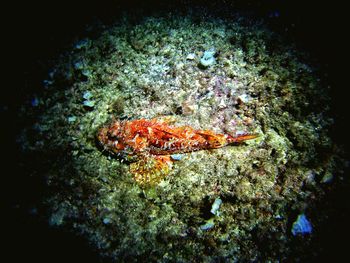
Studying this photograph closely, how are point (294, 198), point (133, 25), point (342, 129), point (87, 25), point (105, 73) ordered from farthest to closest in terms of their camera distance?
1. point (87, 25)
2. point (133, 25)
3. point (105, 73)
4. point (342, 129)
5. point (294, 198)

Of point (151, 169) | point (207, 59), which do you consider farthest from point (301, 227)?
point (207, 59)

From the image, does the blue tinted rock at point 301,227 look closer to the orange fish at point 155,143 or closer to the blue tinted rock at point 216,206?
the blue tinted rock at point 216,206

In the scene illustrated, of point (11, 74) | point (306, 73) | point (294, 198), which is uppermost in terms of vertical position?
point (306, 73)

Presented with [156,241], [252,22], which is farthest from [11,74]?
[252,22]

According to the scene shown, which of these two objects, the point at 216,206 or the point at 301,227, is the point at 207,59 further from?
the point at 301,227

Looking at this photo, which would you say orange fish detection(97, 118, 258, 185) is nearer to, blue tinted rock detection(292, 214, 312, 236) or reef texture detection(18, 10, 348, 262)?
reef texture detection(18, 10, 348, 262)

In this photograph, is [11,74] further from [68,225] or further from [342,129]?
[342,129]

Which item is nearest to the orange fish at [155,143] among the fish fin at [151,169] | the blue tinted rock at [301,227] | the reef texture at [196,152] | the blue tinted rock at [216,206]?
the fish fin at [151,169]
